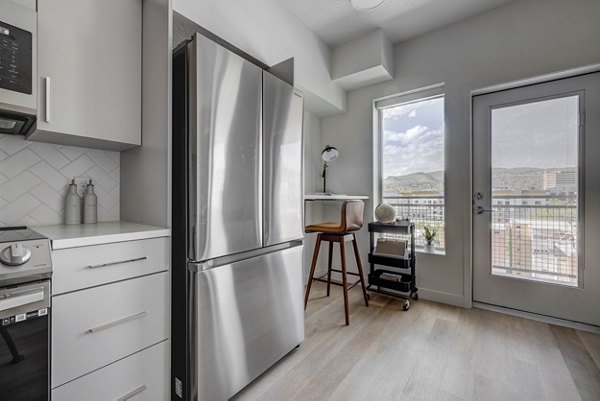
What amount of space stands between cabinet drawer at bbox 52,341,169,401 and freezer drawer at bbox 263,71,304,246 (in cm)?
74

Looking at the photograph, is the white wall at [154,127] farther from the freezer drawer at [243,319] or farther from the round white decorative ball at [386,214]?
the round white decorative ball at [386,214]

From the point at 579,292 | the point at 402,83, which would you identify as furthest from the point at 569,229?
the point at 402,83

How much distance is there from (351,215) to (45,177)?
1973mm

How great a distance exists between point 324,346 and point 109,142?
182 cm

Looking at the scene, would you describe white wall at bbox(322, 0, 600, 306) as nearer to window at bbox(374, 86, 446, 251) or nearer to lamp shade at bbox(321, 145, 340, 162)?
window at bbox(374, 86, 446, 251)

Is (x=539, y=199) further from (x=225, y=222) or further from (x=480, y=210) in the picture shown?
(x=225, y=222)

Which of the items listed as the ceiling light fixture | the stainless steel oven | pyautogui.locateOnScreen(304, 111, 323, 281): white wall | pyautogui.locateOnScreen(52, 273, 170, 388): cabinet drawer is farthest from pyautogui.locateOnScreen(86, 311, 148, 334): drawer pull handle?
the ceiling light fixture

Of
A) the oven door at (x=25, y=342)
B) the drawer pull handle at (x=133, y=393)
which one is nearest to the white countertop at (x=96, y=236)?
the oven door at (x=25, y=342)

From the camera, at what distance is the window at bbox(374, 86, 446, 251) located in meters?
2.71

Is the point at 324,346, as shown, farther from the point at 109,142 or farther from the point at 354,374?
the point at 109,142

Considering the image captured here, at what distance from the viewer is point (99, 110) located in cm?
127

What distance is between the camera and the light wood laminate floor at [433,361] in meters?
1.41

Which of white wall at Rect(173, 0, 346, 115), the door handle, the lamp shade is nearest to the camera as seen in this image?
white wall at Rect(173, 0, 346, 115)

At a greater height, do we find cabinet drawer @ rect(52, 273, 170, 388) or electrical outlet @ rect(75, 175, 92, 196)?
electrical outlet @ rect(75, 175, 92, 196)
